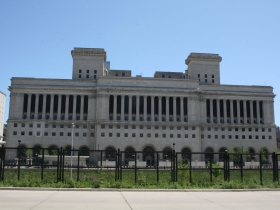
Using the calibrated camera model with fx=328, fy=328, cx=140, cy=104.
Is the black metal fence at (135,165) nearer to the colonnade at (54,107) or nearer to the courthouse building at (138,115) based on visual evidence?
the courthouse building at (138,115)

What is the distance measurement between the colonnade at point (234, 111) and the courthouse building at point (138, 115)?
33 cm

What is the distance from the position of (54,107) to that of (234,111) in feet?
204

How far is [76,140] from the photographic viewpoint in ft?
351

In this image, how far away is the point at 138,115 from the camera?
108562 millimetres

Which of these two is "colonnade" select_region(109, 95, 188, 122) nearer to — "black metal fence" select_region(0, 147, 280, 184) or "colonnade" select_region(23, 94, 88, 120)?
"colonnade" select_region(23, 94, 88, 120)

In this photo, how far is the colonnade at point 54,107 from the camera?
10769 centimetres

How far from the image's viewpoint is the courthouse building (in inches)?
4195
